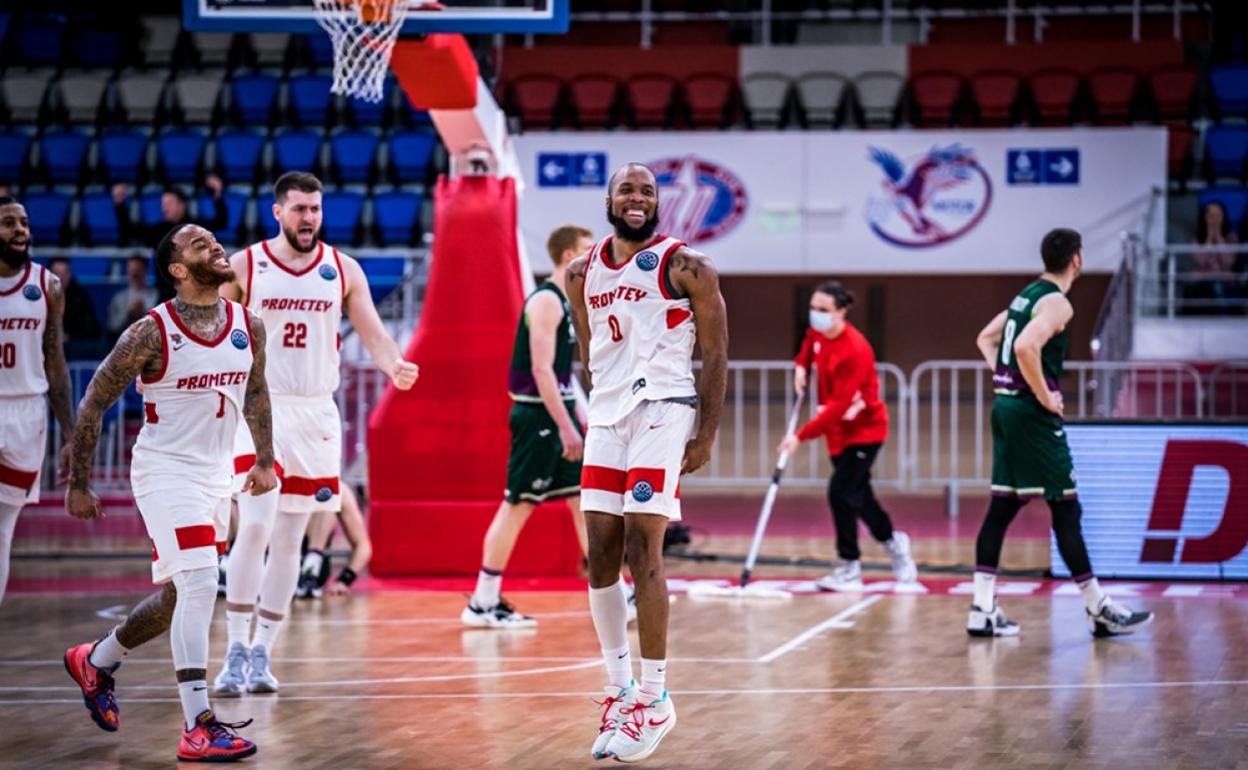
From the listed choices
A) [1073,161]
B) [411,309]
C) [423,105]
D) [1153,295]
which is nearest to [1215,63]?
[1073,161]

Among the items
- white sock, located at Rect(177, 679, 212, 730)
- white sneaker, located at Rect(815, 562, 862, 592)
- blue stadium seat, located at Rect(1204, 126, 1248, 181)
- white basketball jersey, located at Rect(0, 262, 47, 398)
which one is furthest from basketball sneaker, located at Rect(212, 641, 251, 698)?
blue stadium seat, located at Rect(1204, 126, 1248, 181)

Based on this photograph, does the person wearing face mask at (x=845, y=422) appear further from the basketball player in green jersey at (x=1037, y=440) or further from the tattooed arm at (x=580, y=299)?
the tattooed arm at (x=580, y=299)

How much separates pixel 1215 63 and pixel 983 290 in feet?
13.7

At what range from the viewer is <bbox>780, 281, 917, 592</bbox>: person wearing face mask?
10336 millimetres

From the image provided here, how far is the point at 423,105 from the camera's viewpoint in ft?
35.7

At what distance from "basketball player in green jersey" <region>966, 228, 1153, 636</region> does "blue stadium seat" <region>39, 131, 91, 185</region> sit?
14.7m

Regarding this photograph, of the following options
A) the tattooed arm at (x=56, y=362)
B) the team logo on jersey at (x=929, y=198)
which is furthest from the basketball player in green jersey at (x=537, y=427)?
the team logo on jersey at (x=929, y=198)

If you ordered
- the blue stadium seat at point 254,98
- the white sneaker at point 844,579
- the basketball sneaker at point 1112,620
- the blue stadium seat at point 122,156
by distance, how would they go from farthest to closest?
the blue stadium seat at point 254,98 < the blue stadium seat at point 122,156 < the white sneaker at point 844,579 < the basketball sneaker at point 1112,620

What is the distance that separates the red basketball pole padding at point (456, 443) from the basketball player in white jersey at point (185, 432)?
4936mm

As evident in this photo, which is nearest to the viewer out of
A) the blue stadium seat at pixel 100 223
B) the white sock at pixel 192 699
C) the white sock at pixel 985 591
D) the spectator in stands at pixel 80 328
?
the white sock at pixel 192 699

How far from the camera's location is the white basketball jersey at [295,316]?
7.35 metres

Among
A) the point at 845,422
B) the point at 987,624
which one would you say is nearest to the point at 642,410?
the point at 987,624

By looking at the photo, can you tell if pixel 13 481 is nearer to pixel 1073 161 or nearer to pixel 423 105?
pixel 423 105

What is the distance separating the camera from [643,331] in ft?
19.7
